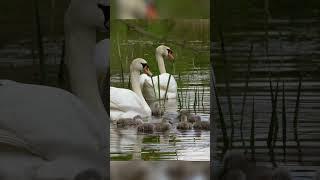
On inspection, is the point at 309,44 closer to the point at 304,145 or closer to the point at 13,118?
the point at 304,145

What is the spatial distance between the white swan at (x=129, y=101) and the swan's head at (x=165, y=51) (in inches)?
7.1

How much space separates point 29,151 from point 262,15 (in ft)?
2.73

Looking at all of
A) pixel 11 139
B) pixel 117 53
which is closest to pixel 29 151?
pixel 11 139

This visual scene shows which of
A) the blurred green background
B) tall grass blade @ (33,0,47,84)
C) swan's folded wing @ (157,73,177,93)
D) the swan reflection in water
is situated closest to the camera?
tall grass blade @ (33,0,47,84)


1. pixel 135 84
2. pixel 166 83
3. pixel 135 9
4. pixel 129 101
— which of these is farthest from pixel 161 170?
pixel 135 9

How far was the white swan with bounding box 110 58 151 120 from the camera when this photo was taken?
3.99m

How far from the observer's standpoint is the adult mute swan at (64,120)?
5.91 feet

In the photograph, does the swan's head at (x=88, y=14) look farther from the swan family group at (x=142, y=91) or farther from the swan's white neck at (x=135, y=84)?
the swan's white neck at (x=135, y=84)

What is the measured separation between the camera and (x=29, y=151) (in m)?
1.80

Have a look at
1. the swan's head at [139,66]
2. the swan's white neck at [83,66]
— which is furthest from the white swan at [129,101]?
the swan's white neck at [83,66]

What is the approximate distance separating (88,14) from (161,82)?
2.24 metres

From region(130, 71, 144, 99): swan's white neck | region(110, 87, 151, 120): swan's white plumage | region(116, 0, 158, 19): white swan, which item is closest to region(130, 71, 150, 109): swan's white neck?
region(130, 71, 144, 99): swan's white neck

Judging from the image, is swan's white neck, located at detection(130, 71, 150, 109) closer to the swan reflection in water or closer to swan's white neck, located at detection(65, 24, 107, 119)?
the swan reflection in water

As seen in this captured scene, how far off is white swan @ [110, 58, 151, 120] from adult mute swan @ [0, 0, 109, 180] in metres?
2.01
